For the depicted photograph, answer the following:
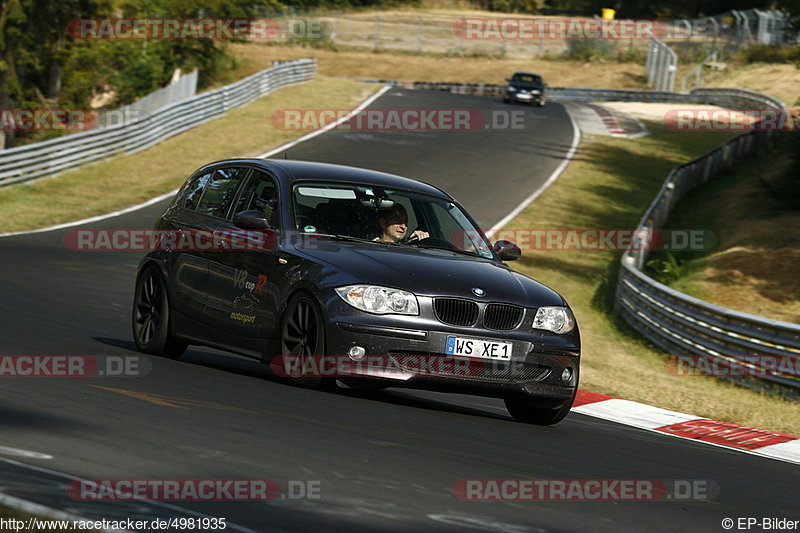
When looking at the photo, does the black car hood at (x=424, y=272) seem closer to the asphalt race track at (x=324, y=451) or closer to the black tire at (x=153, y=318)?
the asphalt race track at (x=324, y=451)

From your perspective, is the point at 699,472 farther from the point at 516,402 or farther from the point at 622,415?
the point at 622,415

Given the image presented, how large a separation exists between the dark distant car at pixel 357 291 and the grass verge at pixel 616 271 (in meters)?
3.72

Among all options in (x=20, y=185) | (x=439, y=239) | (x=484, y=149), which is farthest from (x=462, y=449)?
(x=484, y=149)

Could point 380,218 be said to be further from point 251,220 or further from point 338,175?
point 251,220

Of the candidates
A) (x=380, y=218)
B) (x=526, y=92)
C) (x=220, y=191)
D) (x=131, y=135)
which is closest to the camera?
(x=380, y=218)

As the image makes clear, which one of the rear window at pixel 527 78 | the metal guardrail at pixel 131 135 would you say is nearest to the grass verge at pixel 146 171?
the metal guardrail at pixel 131 135

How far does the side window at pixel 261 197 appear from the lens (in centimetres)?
975

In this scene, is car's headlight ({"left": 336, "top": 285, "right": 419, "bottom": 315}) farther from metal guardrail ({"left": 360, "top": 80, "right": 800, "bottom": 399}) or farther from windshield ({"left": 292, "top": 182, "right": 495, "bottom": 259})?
metal guardrail ({"left": 360, "top": 80, "right": 800, "bottom": 399})

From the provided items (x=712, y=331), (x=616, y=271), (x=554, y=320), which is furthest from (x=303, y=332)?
(x=616, y=271)

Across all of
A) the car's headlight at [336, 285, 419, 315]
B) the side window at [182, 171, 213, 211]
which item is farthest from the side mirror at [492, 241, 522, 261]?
the side window at [182, 171, 213, 211]

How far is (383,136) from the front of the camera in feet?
136

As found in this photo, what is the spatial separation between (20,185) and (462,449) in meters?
23.8

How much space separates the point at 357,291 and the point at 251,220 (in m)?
1.26

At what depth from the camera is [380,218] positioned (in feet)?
31.7
